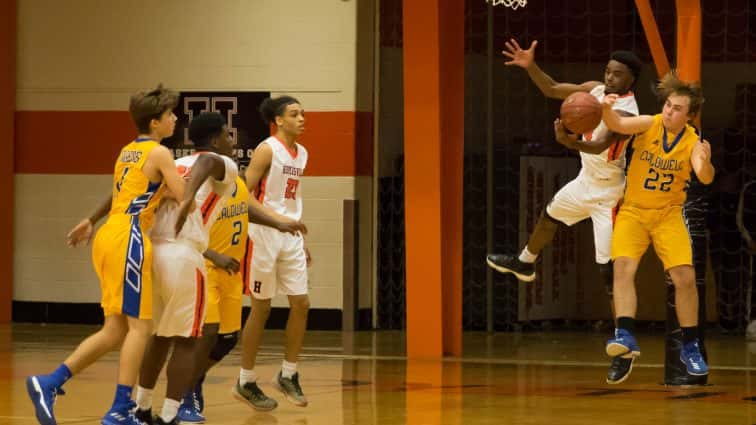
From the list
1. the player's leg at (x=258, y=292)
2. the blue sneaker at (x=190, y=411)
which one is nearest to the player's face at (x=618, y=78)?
the player's leg at (x=258, y=292)

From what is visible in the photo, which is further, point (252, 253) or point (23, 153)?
point (23, 153)

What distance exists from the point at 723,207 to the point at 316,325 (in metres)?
4.69

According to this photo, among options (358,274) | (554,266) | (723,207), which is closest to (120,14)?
(358,274)

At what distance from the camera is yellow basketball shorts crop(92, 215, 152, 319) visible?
6.91 meters

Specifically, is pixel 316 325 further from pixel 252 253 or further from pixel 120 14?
pixel 252 253

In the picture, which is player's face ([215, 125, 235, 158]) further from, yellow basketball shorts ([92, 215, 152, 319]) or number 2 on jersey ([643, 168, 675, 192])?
number 2 on jersey ([643, 168, 675, 192])

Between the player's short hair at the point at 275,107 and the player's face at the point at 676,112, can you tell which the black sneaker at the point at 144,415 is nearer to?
the player's short hair at the point at 275,107

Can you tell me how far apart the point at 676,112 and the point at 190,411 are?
3600 millimetres

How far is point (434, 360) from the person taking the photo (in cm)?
1194

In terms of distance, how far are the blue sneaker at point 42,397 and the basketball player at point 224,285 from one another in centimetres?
96

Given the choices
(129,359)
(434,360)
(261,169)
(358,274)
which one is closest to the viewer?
(129,359)

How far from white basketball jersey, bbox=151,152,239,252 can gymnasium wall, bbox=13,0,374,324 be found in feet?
22.1

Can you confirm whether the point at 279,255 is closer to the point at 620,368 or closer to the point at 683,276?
the point at 620,368

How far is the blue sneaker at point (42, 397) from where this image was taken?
684 cm
